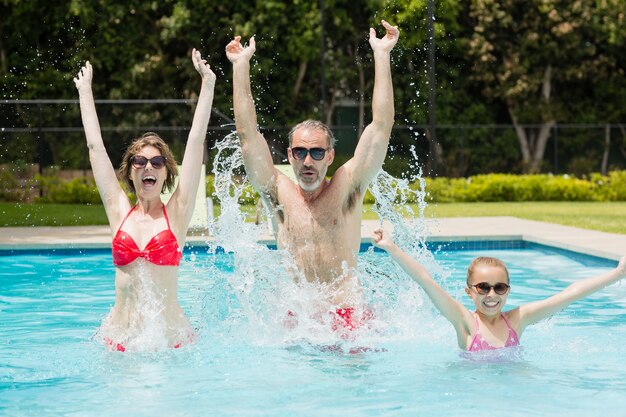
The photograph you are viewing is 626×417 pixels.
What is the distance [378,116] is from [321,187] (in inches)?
21.3

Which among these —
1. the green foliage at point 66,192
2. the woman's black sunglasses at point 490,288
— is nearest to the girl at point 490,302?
the woman's black sunglasses at point 490,288

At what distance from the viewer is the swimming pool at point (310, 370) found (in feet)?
17.4

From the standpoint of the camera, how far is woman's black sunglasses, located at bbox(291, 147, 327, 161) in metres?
5.42

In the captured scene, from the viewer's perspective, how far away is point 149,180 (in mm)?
5230

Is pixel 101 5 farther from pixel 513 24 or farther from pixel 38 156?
pixel 513 24

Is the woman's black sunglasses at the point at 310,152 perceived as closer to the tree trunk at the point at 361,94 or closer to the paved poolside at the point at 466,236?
the paved poolside at the point at 466,236

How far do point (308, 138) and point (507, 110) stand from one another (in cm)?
2799

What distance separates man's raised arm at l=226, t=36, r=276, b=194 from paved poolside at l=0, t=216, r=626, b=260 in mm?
6350

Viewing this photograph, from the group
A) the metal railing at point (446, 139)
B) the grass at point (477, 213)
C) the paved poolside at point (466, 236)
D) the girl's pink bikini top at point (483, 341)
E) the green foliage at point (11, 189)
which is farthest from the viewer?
the metal railing at point (446, 139)

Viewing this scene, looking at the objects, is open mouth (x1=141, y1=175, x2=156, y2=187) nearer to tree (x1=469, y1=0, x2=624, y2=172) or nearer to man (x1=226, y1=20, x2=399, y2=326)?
man (x1=226, y1=20, x2=399, y2=326)

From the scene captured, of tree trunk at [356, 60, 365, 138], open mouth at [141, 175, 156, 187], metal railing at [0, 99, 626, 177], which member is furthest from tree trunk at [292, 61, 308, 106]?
open mouth at [141, 175, 156, 187]

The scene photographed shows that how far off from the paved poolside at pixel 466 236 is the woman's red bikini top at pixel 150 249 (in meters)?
6.86

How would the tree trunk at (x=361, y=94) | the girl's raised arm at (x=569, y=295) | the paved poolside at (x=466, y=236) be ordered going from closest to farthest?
the girl's raised arm at (x=569, y=295), the paved poolside at (x=466, y=236), the tree trunk at (x=361, y=94)

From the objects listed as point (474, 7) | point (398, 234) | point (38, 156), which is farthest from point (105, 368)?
point (474, 7)
